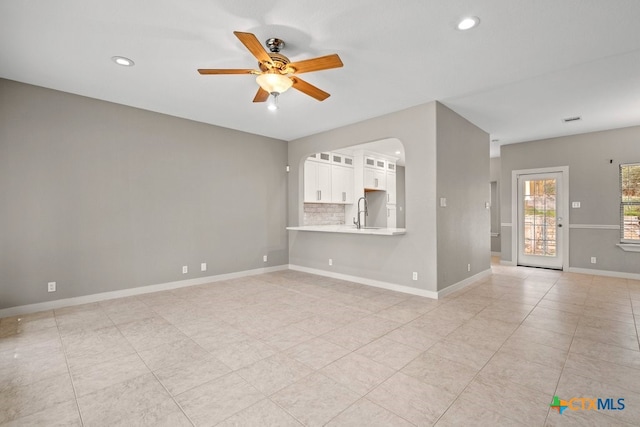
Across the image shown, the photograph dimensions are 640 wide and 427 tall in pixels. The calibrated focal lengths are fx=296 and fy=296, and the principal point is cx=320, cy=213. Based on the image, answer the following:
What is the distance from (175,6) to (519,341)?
4.14 m

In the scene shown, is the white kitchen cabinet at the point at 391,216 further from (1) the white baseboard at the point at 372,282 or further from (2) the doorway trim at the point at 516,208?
(1) the white baseboard at the point at 372,282

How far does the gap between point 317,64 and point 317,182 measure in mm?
4257

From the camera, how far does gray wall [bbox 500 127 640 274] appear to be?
18.0 ft

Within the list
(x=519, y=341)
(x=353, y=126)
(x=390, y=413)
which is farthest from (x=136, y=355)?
(x=353, y=126)

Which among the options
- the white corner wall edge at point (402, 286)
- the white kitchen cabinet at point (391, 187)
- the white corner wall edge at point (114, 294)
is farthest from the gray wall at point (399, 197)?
the white corner wall edge at point (114, 294)

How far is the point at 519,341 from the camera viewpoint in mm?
2807

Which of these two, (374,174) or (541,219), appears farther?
(374,174)

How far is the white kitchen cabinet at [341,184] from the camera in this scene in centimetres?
712

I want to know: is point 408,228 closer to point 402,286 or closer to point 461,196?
point 402,286

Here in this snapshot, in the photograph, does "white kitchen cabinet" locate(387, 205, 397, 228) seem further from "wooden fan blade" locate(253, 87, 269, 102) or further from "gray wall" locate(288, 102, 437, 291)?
"wooden fan blade" locate(253, 87, 269, 102)

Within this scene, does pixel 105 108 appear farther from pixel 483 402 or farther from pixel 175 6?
pixel 483 402

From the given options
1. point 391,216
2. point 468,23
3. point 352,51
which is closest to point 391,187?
point 391,216

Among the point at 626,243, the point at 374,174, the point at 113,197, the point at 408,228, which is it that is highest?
the point at 374,174

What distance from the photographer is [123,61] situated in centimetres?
310
